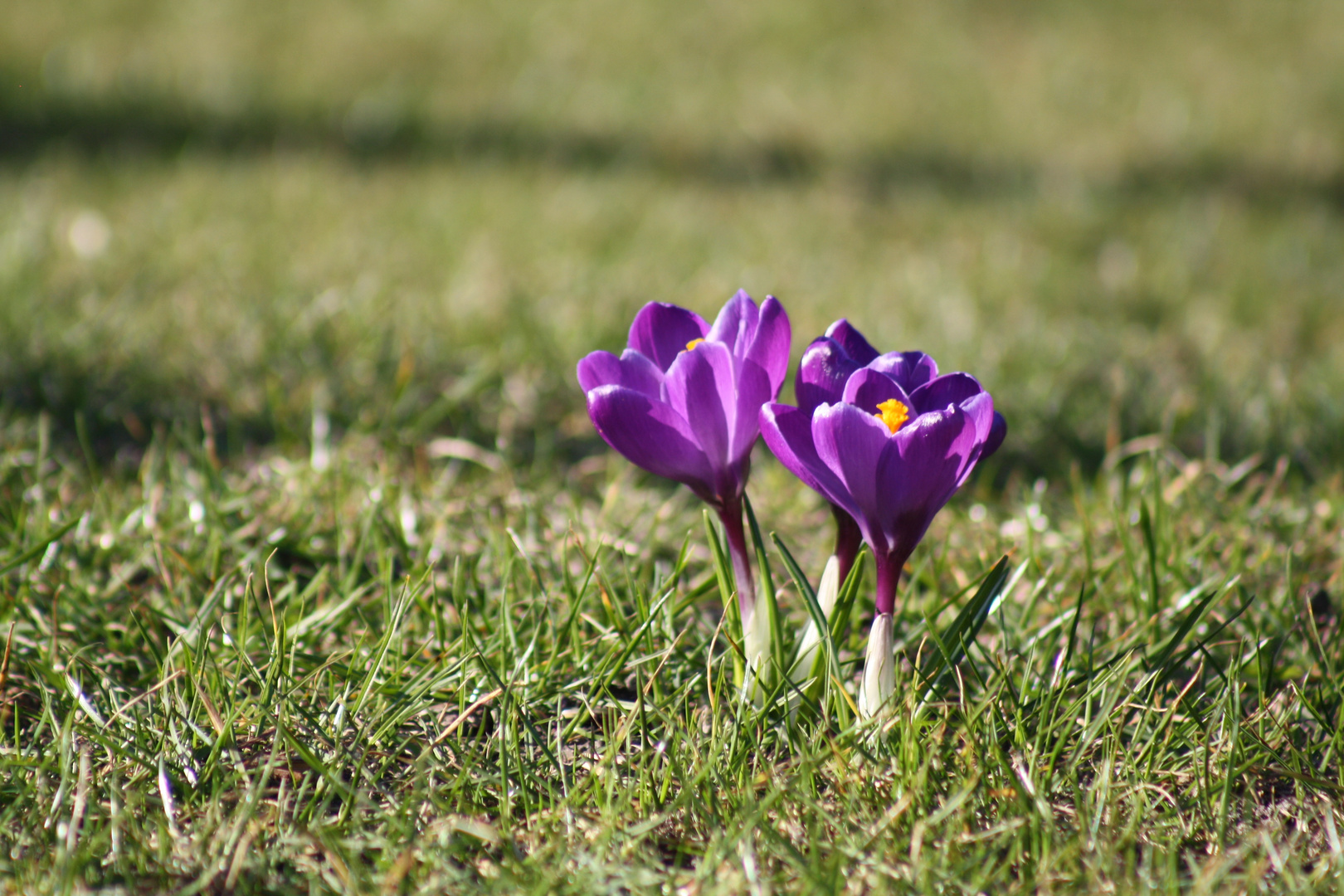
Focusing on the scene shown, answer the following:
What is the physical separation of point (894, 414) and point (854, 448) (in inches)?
2.1

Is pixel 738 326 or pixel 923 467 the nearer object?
pixel 923 467

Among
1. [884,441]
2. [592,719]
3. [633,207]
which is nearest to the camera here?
A: [884,441]

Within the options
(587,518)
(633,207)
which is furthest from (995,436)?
(633,207)

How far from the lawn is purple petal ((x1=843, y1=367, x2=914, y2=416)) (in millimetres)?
196

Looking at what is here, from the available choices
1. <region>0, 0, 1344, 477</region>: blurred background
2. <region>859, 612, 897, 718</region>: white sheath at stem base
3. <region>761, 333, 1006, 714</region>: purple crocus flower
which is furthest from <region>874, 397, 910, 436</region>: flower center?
<region>0, 0, 1344, 477</region>: blurred background

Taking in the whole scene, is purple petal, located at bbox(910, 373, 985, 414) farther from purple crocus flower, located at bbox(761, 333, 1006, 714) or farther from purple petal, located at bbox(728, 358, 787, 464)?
purple petal, located at bbox(728, 358, 787, 464)

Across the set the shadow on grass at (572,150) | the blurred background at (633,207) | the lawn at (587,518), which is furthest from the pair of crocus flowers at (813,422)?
the shadow on grass at (572,150)

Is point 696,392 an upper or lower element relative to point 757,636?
upper

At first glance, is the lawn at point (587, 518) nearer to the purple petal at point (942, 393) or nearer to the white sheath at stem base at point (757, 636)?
the white sheath at stem base at point (757, 636)

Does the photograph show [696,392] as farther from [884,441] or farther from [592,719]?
[592,719]

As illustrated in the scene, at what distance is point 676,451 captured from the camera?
1.13 metres

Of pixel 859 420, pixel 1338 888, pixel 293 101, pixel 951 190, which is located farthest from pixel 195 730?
pixel 293 101

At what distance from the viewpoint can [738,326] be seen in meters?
1.19

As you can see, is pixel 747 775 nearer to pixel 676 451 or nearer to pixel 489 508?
pixel 676 451
